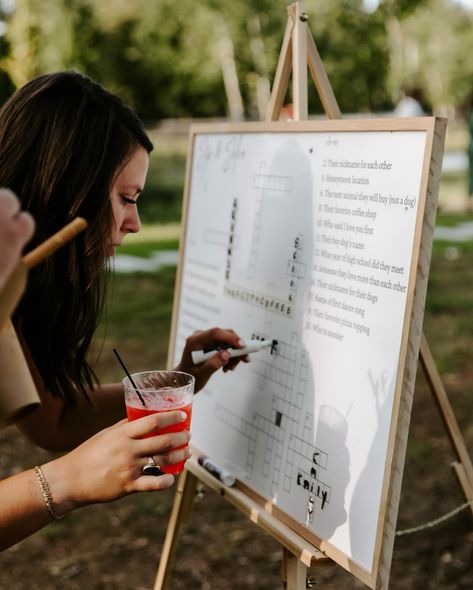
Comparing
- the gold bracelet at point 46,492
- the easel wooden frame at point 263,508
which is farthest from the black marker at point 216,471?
the gold bracelet at point 46,492

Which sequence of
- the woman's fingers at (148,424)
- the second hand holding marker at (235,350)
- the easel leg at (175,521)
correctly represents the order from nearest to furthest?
the woman's fingers at (148,424)
the second hand holding marker at (235,350)
the easel leg at (175,521)

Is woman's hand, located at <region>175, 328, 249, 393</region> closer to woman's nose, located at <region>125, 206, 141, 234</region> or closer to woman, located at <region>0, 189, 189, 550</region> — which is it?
woman's nose, located at <region>125, 206, 141, 234</region>

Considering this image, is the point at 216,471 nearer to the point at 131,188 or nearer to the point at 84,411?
the point at 84,411

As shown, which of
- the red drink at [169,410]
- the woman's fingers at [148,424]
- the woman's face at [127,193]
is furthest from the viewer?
the woman's face at [127,193]

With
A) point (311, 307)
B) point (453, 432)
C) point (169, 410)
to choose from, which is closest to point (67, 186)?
point (169, 410)

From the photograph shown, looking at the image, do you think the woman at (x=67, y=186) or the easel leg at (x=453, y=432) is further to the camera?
the easel leg at (x=453, y=432)

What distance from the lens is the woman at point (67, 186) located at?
5.19ft

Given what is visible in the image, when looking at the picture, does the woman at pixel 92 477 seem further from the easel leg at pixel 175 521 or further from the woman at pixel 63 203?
the easel leg at pixel 175 521

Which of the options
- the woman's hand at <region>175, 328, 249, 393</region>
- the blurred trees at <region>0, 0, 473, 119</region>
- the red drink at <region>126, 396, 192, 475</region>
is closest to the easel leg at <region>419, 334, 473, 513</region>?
the woman's hand at <region>175, 328, 249, 393</region>

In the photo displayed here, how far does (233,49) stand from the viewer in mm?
22859

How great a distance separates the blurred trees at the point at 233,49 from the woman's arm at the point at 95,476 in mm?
15446

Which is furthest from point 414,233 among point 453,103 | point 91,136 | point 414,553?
point 453,103

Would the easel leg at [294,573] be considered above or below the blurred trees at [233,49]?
below

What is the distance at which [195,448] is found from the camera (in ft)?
7.33
